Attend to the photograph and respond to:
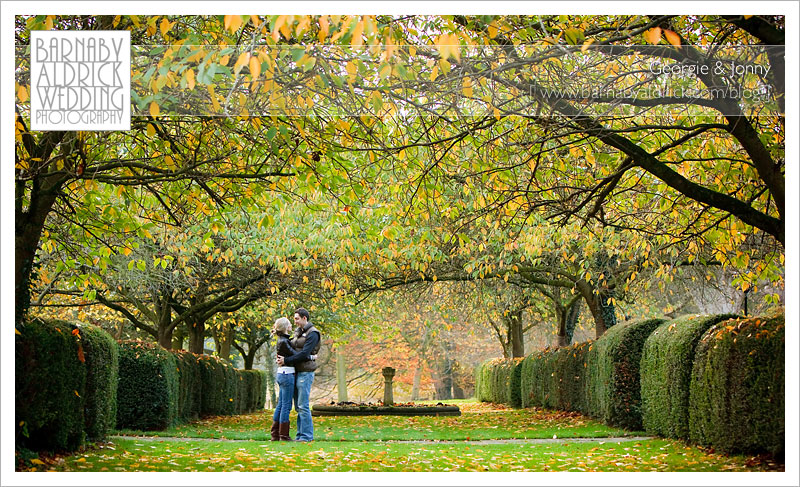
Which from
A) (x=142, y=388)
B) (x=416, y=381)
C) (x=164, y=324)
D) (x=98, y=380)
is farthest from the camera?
(x=416, y=381)

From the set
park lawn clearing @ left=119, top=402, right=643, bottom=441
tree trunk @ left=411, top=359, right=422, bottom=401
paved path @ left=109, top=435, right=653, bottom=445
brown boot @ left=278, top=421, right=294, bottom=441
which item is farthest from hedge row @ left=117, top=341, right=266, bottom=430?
tree trunk @ left=411, top=359, right=422, bottom=401

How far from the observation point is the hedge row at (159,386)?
12.1 metres

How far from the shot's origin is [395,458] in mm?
8508

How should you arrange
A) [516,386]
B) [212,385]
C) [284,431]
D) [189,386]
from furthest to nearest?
[516,386] → [212,385] → [189,386] → [284,431]

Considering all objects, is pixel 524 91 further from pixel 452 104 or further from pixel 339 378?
pixel 339 378

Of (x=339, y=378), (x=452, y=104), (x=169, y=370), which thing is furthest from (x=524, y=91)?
(x=339, y=378)

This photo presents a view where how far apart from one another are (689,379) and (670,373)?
0.49 metres

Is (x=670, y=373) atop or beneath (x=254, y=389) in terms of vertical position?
atop

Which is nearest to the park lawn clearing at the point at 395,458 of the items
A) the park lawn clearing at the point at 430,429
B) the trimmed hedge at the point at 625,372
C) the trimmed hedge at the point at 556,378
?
the park lawn clearing at the point at 430,429

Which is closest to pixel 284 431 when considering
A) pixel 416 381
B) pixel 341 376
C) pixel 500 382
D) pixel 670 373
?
pixel 670 373

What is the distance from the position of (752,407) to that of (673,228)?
152 inches

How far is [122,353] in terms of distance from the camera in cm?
1208

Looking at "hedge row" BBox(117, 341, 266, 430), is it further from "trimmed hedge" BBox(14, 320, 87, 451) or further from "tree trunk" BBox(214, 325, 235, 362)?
"tree trunk" BBox(214, 325, 235, 362)

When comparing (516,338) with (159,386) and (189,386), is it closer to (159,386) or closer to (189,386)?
(189,386)
